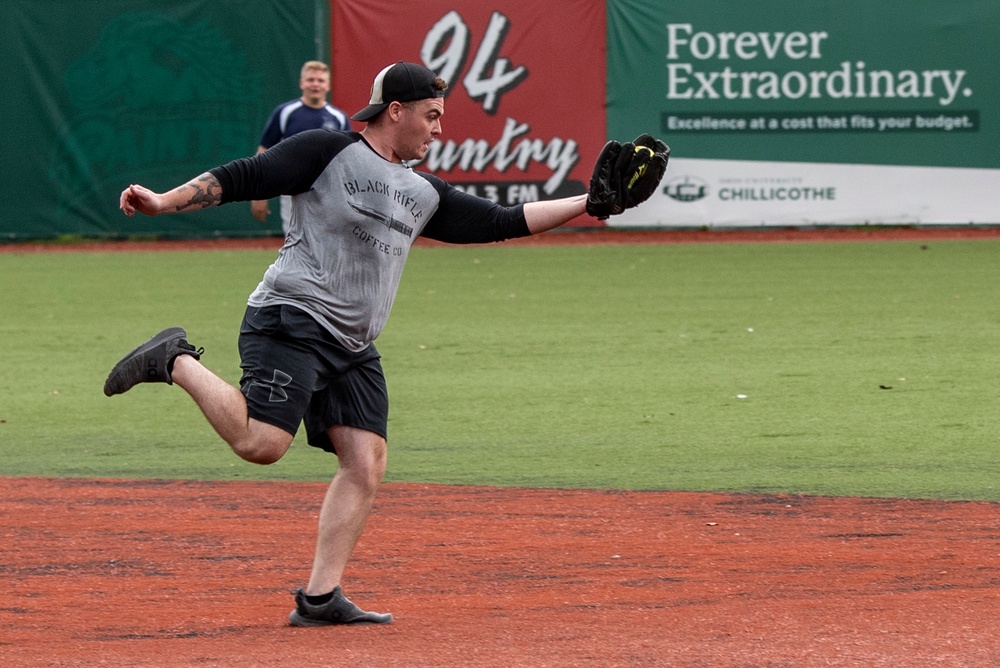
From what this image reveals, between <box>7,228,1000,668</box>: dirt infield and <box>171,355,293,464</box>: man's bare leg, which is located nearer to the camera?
<box>7,228,1000,668</box>: dirt infield

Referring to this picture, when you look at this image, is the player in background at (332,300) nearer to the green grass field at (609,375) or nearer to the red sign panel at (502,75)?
the green grass field at (609,375)

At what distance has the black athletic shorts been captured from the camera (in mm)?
4961

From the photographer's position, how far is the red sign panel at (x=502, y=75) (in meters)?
20.3

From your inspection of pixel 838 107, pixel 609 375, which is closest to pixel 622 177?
pixel 609 375

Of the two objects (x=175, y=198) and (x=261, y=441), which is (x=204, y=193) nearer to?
(x=175, y=198)

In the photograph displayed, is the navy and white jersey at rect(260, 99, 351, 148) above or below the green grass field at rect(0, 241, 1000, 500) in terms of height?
above

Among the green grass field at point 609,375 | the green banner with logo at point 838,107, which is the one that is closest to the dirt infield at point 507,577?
the green grass field at point 609,375

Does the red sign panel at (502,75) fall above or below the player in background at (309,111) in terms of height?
above

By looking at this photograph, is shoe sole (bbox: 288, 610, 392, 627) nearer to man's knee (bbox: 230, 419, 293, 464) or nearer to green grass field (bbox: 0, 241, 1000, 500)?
man's knee (bbox: 230, 419, 293, 464)

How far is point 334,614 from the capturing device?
512cm

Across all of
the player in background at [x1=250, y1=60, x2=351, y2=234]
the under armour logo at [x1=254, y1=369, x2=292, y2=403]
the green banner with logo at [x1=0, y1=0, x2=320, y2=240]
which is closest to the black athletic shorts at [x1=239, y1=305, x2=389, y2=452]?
the under armour logo at [x1=254, y1=369, x2=292, y2=403]

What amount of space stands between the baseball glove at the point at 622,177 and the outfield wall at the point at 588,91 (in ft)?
49.5

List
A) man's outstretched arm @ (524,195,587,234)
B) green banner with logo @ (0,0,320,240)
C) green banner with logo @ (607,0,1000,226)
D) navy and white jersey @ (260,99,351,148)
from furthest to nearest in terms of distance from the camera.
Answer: green banner with logo @ (0,0,320,240)
green banner with logo @ (607,0,1000,226)
navy and white jersey @ (260,99,351,148)
man's outstretched arm @ (524,195,587,234)

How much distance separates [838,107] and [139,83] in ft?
30.7
